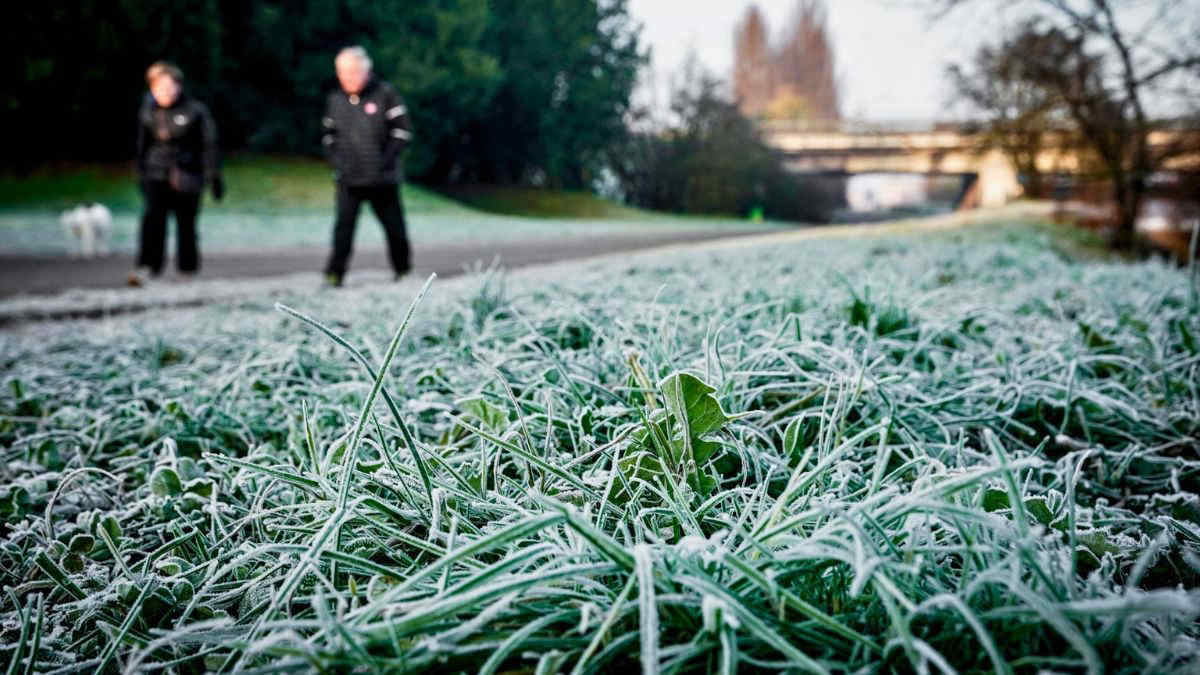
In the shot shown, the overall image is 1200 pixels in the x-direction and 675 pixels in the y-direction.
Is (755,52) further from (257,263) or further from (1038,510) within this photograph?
(1038,510)

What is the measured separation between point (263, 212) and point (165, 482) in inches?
916

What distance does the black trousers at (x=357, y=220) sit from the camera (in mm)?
6691

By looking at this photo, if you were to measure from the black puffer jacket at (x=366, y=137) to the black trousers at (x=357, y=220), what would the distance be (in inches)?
4.3

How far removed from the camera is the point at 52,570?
1.08 meters

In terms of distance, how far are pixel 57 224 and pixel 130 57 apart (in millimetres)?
8891

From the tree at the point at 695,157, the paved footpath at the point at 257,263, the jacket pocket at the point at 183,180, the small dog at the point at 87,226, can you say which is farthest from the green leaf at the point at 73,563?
the tree at the point at 695,157

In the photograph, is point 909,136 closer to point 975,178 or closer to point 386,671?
point 975,178

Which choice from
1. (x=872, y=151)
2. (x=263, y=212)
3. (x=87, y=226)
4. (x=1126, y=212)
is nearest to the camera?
(x=87, y=226)

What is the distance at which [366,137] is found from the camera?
6.72m

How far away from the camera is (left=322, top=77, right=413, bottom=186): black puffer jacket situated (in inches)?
265

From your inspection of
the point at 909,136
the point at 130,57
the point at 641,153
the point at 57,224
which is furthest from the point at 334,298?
the point at 909,136

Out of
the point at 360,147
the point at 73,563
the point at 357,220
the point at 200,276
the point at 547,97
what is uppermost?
the point at 547,97

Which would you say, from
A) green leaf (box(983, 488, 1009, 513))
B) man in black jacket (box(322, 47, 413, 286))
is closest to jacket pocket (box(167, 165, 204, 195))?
man in black jacket (box(322, 47, 413, 286))

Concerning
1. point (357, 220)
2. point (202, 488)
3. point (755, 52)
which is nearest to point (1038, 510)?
point (202, 488)
